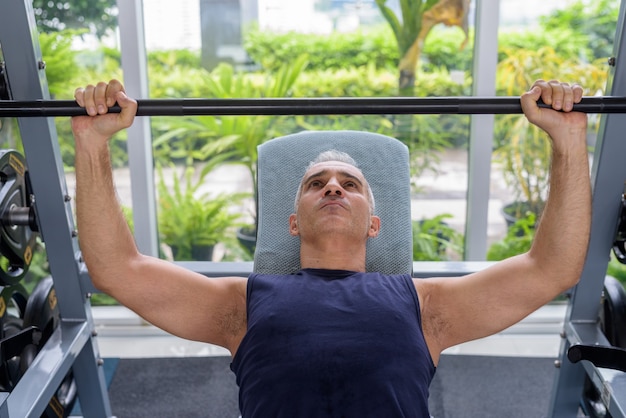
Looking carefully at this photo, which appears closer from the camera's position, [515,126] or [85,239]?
[85,239]

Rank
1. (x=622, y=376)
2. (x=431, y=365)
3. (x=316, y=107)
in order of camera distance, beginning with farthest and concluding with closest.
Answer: (x=622, y=376)
(x=431, y=365)
(x=316, y=107)

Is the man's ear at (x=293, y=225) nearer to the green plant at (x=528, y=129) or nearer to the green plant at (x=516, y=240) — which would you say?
the green plant at (x=528, y=129)

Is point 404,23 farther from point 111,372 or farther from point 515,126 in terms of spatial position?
point 111,372

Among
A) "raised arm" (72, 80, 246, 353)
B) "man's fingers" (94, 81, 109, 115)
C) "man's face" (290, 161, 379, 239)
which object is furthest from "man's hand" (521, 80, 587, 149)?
"man's fingers" (94, 81, 109, 115)

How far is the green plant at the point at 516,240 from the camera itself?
3.27 metres

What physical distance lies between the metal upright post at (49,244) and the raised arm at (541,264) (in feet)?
3.59

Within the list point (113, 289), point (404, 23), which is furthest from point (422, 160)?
point (113, 289)

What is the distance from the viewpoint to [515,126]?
3117 millimetres

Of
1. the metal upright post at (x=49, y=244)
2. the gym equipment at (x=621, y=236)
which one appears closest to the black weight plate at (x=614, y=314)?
the gym equipment at (x=621, y=236)

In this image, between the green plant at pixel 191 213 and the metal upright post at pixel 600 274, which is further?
the green plant at pixel 191 213

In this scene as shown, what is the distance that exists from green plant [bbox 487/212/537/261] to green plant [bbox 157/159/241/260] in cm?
129

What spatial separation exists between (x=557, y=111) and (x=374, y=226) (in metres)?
0.63

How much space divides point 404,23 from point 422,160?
64 centimetres

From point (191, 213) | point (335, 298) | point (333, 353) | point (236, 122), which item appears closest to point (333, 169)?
point (335, 298)
